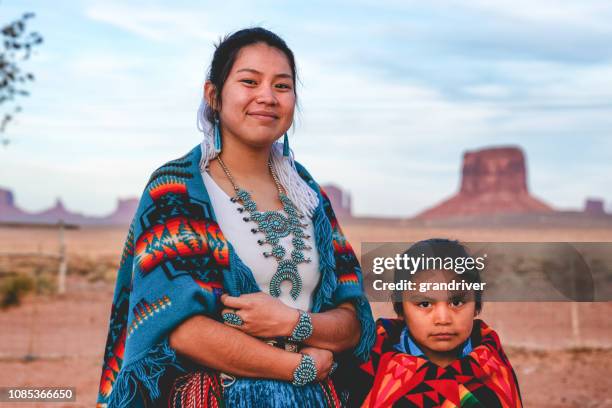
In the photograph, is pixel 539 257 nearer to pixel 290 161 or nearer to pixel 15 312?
pixel 15 312

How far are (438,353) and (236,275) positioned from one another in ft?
3.01

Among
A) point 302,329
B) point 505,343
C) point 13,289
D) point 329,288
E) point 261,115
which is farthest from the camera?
point 13,289

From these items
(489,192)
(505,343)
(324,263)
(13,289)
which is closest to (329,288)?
(324,263)

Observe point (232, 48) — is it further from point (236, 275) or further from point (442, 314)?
point (442, 314)

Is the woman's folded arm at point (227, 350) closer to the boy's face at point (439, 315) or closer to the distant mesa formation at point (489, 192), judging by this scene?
the boy's face at point (439, 315)

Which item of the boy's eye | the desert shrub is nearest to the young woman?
the boy's eye

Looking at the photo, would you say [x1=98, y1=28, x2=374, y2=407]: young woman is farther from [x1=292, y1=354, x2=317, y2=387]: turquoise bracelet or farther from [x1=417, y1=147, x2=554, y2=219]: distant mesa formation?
[x1=417, y1=147, x2=554, y2=219]: distant mesa formation

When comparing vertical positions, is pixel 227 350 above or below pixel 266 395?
above

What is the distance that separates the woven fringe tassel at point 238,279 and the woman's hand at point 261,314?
39 mm

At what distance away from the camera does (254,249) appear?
2.68 metres

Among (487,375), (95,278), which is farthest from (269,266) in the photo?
(95,278)

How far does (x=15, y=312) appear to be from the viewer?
17.7 meters

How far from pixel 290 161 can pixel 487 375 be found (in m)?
1.10

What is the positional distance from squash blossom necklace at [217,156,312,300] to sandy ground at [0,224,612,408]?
22.0 feet
